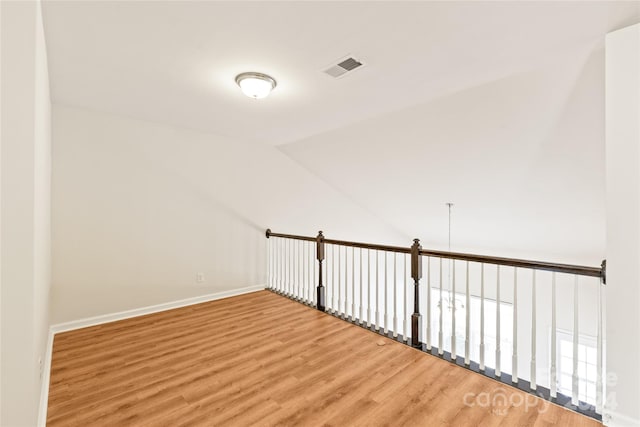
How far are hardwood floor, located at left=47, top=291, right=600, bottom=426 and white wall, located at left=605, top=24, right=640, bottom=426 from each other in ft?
1.03

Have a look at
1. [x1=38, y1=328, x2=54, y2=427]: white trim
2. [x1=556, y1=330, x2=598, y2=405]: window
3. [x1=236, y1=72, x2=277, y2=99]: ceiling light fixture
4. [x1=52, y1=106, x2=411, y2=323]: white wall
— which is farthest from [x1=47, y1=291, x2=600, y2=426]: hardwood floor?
[x1=556, y1=330, x2=598, y2=405]: window

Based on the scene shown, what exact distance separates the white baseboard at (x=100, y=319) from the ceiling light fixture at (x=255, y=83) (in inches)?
105

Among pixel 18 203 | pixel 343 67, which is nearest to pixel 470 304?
pixel 343 67

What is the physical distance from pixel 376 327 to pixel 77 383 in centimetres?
267

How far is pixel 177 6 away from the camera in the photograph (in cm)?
171

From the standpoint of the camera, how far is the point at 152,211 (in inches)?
150

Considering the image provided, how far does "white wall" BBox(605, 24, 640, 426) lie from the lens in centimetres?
176

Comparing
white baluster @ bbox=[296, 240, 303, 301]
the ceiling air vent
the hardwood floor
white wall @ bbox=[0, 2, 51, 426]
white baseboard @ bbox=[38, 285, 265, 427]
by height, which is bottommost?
the hardwood floor

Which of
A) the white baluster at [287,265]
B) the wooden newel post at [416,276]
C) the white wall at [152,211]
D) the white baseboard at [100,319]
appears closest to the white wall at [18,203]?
the white baseboard at [100,319]

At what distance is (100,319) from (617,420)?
181 inches

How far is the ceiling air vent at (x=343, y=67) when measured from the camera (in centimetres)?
231

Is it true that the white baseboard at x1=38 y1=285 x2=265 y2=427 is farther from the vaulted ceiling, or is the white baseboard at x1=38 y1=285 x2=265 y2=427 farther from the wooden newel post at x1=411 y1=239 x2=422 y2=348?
the wooden newel post at x1=411 y1=239 x2=422 y2=348

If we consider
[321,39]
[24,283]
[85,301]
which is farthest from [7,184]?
[85,301]

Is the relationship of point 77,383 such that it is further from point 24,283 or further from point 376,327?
point 376,327
